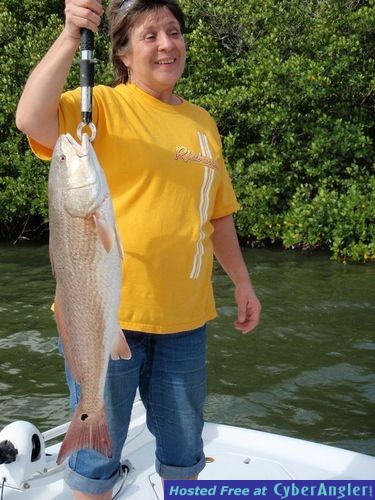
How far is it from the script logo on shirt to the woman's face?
26cm

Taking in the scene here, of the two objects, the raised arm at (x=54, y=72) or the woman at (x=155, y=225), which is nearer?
the raised arm at (x=54, y=72)

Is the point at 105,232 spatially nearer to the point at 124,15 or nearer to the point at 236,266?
the point at 124,15

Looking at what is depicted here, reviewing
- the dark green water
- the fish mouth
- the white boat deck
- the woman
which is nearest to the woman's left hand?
the woman

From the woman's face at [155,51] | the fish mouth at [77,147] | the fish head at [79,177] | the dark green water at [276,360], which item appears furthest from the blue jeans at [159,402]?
the dark green water at [276,360]

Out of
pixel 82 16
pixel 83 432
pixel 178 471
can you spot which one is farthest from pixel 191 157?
pixel 178 471

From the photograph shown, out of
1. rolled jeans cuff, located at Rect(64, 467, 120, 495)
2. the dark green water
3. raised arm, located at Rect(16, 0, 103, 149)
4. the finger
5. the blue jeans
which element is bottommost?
the dark green water

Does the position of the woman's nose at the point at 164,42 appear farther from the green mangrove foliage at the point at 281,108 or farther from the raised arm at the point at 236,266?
the green mangrove foliage at the point at 281,108

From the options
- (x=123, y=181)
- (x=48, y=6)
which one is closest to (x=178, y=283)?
(x=123, y=181)

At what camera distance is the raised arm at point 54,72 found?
7.02 ft

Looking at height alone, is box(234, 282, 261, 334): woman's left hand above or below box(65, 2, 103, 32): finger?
below

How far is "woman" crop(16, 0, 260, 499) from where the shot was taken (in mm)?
2465

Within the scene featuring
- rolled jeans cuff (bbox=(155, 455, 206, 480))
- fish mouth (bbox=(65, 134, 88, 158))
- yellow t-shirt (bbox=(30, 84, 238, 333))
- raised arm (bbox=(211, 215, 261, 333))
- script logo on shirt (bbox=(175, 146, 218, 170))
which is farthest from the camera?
raised arm (bbox=(211, 215, 261, 333))

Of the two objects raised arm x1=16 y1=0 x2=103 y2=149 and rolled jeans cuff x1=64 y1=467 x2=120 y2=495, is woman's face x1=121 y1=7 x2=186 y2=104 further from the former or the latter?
rolled jeans cuff x1=64 y1=467 x2=120 y2=495

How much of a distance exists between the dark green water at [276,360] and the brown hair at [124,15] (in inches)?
156
